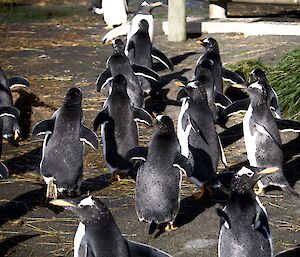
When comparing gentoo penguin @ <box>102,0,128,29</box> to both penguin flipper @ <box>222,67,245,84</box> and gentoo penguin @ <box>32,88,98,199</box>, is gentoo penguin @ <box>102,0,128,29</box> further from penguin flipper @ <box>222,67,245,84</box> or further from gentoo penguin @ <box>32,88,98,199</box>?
gentoo penguin @ <box>32,88,98,199</box>

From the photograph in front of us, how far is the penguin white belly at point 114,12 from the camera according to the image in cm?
1199

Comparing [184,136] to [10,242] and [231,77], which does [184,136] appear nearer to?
[10,242]

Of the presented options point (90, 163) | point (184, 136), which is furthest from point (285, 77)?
point (90, 163)

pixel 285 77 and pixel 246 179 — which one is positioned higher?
pixel 246 179

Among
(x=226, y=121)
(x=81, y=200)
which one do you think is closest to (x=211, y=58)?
(x=226, y=121)

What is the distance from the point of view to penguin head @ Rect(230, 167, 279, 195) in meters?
4.27

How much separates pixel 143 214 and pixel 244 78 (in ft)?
10.7

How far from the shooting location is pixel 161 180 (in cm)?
491

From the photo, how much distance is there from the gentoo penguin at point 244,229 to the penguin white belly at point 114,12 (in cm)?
802

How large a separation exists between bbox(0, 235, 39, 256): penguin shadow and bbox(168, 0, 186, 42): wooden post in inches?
224

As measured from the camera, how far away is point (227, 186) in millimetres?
4734

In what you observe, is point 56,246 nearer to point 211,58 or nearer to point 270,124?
Answer: point 270,124

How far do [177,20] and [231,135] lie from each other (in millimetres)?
3583

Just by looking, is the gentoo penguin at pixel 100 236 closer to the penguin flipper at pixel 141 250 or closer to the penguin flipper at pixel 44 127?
the penguin flipper at pixel 141 250
